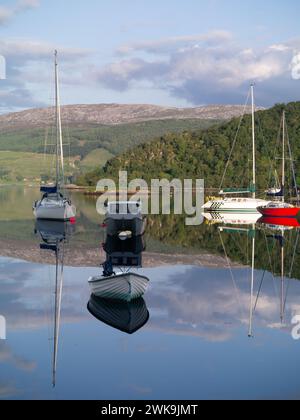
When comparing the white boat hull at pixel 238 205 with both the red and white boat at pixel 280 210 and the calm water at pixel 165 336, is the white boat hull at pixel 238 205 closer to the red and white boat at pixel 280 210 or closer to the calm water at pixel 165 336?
the red and white boat at pixel 280 210

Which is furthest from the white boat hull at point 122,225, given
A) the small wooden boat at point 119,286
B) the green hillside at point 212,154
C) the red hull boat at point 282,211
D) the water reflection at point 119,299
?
the green hillside at point 212,154

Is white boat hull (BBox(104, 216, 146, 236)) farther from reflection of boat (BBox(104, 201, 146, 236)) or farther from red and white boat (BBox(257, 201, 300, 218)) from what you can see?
red and white boat (BBox(257, 201, 300, 218))

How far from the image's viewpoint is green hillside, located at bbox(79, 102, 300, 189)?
9644 cm

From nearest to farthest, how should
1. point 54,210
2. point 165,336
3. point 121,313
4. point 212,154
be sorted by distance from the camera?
point 165,336, point 121,313, point 54,210, point 212,154

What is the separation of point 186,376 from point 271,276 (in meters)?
11.6

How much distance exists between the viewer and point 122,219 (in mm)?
33656

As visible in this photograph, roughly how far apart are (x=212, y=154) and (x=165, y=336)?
96790mm

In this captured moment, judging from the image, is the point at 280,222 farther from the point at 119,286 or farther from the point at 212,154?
the point at 212,154

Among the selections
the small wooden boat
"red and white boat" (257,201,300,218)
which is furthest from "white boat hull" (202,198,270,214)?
the small wooden boat

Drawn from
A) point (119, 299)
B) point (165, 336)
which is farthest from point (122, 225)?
point (165, 336)

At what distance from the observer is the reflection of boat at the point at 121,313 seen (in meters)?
16.3
